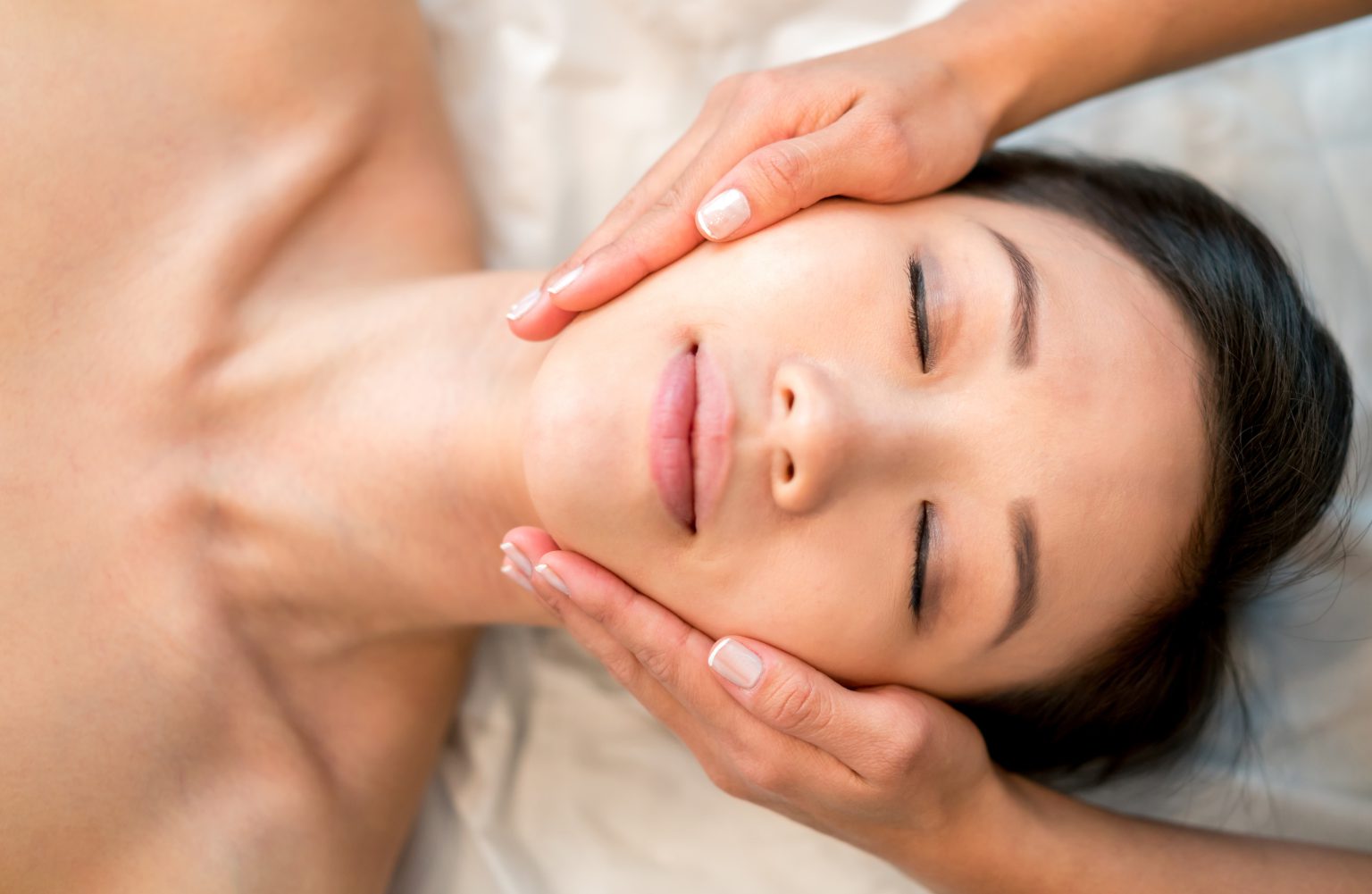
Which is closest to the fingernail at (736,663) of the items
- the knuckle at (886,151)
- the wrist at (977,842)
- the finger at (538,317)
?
the wrist at (977,842)

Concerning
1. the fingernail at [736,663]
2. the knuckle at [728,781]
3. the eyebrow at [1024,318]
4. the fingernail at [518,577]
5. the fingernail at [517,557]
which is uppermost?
Result: the eyebrow at [1024,318]

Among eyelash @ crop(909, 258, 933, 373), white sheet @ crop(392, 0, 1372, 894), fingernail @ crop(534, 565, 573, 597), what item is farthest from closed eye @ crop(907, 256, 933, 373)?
white sheet @ crop(392, 0, 1372, 894)

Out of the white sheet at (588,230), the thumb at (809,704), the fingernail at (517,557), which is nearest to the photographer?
the thumb at (809,704)

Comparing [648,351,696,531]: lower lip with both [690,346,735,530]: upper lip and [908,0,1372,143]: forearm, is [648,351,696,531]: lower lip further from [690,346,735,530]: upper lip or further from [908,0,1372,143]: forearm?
[908,0,1372,143]: forearm

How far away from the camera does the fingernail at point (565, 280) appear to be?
142 cm

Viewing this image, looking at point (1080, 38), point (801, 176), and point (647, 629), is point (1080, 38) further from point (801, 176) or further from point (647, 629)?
point (647, 629)

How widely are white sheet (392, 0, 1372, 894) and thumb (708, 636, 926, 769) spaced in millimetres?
666

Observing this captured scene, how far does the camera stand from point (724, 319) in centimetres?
132

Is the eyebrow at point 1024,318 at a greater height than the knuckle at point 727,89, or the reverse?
the knuckle at point 727,89

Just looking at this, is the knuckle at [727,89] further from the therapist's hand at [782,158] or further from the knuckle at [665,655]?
the knuckle at [665,655]

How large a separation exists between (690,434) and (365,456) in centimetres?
62

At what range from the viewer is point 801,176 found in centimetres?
138

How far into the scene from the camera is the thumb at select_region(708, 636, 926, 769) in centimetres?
135

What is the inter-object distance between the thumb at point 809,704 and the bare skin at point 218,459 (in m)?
0.47
